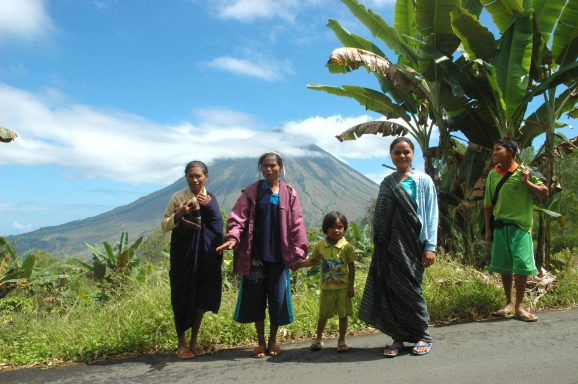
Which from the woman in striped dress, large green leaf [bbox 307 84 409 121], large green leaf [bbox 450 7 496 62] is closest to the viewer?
the woman in striped dress

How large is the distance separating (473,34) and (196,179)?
3.93 meters

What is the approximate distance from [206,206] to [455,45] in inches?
166

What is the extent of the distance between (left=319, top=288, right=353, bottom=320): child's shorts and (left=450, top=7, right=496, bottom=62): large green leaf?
145 inches

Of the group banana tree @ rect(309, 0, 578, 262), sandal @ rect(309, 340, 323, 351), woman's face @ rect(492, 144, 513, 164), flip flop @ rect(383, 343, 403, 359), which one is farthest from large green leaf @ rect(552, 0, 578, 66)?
sandal @ rect(309, 340, 323, 351)

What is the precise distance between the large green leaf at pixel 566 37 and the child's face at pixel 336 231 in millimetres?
4102

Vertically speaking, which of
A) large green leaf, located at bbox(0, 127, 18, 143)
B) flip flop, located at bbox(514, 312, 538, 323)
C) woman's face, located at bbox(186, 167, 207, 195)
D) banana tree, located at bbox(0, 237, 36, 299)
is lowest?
flip flop, located at bbox(514, 312, 538, 323)

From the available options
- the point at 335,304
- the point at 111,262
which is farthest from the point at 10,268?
the point at 335,304

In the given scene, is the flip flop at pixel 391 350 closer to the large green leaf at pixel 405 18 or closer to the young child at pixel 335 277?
the young child at pixel 335 277

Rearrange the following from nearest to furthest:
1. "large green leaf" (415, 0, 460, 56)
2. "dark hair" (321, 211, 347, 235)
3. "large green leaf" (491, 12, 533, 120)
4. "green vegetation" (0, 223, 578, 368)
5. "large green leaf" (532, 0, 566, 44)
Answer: "dark hair" (321, 211, 347, 235), "green vegetation" (0, 223, 578, 368), "large green leaf" (491, 12, 533, 120), "large green leaf" (532, 0, 566, 44), "large green leaf" (415, 0, 460, 56)

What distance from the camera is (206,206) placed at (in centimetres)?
400

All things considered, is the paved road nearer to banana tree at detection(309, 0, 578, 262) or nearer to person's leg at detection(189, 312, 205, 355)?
person's leg at detection(189, 312, 205, 355)

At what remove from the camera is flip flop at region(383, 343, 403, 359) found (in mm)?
3568

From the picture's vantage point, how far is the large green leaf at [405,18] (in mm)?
7218

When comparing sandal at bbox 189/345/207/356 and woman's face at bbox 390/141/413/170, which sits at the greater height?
woman's face at bbox 390/141/413/170
